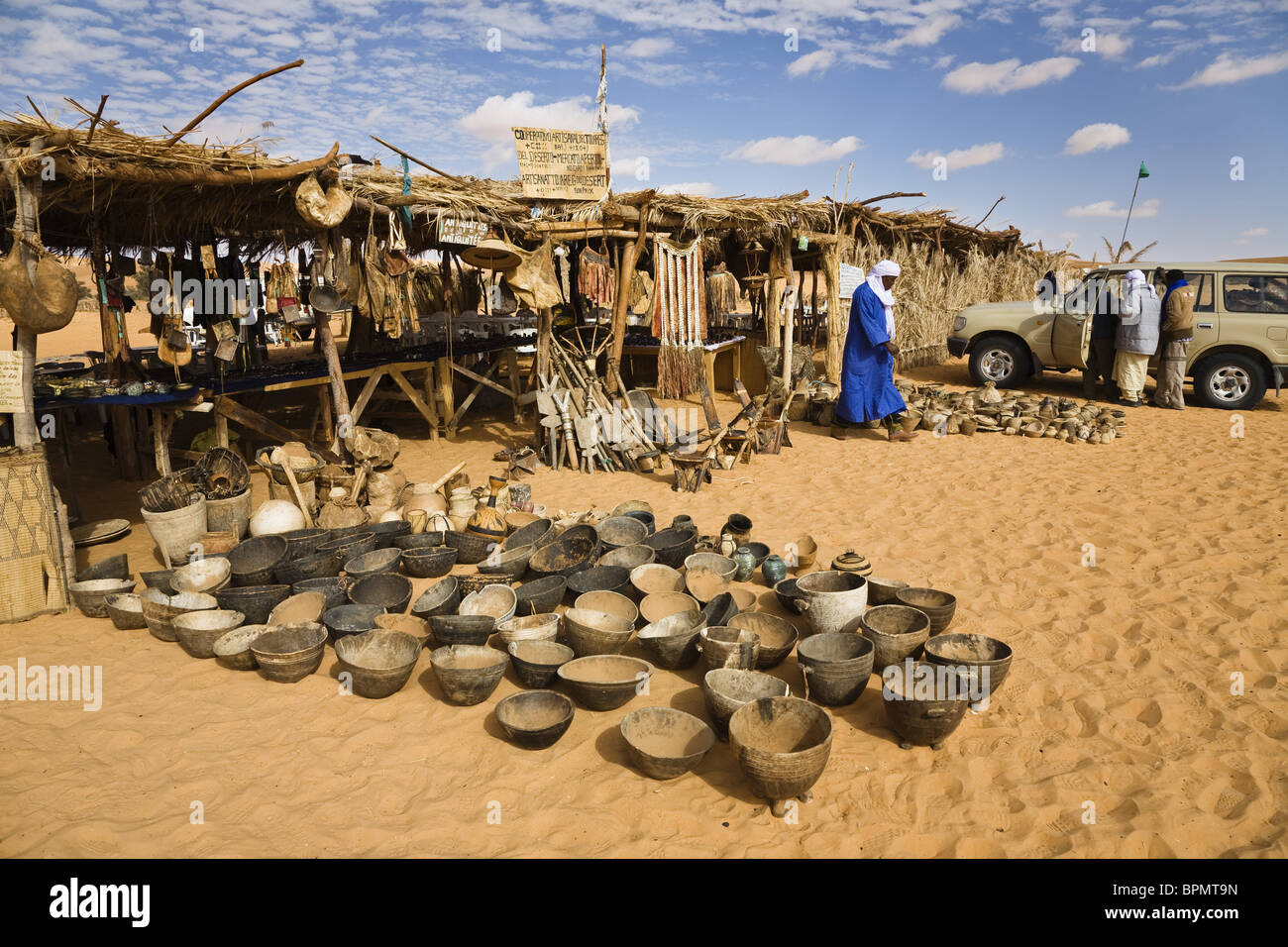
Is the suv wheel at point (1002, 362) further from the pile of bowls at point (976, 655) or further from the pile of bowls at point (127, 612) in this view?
the pile of bowls at point (127, 612)

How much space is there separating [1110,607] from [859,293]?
198 inches

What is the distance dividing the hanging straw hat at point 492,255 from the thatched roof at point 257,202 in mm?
356

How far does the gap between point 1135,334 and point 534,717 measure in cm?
990

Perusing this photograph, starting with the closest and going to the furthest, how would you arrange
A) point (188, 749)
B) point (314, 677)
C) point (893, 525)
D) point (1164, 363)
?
1. point (188, 749)
2. point (314, 677)
3. point (893, 525)
4. point (1164, 363)

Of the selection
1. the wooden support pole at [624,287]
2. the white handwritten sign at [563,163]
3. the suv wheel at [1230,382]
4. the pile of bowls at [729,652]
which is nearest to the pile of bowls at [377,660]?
the pile of bowls at [729,652]

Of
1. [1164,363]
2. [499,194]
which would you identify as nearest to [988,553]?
[499,194]

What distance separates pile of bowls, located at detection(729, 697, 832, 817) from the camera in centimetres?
269

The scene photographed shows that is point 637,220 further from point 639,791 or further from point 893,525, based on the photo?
point 639,791

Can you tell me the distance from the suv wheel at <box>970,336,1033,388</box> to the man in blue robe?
3468 millimetres

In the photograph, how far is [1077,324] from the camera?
10375 mm

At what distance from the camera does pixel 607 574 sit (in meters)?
4.52

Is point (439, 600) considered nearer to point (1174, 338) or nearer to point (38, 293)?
point (38, 293)

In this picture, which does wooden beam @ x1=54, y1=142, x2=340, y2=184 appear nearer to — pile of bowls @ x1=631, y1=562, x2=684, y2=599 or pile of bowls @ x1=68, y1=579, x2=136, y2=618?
pile of bowls @ x1=68, y1=579, x2=136, y2=618

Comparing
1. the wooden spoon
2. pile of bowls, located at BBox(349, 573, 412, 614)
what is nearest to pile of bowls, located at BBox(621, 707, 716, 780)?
pile of bowls, located at BBox(349, 573, 412, 614)
